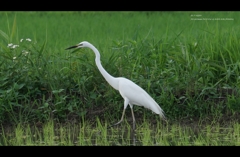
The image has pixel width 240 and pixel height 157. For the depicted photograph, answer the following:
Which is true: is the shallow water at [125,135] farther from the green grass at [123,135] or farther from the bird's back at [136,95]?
the bird's back at [136,95]

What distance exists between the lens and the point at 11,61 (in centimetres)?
790

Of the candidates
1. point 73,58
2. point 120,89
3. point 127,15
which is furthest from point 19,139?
point 127,15

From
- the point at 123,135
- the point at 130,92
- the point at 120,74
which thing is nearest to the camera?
the point at 123,135

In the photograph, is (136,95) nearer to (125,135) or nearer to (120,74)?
(125,135)

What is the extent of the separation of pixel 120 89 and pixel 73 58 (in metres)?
1.31

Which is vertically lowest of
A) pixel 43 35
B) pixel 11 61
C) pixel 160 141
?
pixel 160 141

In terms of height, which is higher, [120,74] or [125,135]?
[120,74]

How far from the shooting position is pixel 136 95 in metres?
7.02

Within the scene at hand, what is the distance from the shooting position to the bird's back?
6863 millimetres

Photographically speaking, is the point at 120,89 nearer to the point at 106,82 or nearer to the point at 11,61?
the point at 106,82

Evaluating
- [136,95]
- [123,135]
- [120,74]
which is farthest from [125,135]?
[120,74]

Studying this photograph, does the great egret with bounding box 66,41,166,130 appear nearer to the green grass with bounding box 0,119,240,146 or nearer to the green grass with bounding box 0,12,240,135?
the green grass with bounding box 0,119,240,146

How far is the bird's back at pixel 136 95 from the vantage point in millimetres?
6863

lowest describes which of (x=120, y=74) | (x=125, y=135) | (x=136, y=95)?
(x=125, y=135)
